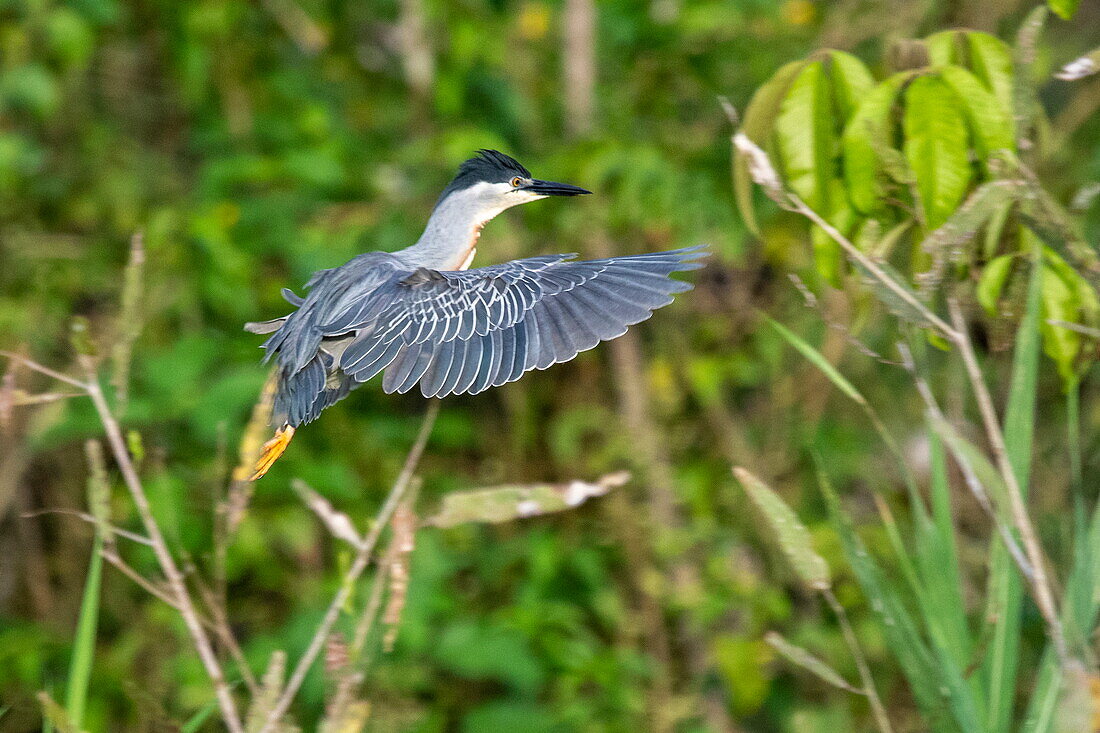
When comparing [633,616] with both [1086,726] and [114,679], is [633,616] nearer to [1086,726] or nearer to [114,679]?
[114,679]

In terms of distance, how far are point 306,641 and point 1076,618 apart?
7.33 ft

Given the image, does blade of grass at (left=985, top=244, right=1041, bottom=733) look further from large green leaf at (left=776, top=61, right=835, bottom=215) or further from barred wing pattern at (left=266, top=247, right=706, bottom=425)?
barred wing pattern at (left=266, top=247, right=706, bottom=425)

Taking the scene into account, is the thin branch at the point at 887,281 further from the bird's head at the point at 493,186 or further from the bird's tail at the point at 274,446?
the bird's tail at the point at 274,446

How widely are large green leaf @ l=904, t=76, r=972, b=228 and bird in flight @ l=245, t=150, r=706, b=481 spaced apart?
0.33 meters

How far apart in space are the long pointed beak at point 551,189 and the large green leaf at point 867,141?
0.60 m

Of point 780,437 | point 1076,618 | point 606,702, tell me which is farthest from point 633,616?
point 1076,618

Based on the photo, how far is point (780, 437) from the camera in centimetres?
384

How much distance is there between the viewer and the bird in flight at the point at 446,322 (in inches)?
68.9

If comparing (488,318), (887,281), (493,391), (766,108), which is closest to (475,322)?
(488,318)

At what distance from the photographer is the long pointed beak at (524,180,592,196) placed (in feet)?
7.06

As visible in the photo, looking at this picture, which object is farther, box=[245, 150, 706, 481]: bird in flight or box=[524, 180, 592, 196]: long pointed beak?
box=[524, 180, 592, 196]: long pointed beak

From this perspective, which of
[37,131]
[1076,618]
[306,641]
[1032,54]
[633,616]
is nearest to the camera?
[1032,54]

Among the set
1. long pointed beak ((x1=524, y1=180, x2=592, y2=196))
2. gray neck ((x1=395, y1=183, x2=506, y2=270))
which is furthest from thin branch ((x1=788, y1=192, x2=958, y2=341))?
gray neck ((x1=395, y1=183, x2=506, y2=270))

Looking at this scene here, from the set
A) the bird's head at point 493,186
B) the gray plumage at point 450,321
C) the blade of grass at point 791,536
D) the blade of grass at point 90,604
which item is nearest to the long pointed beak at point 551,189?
the bird's head at point 493,186
